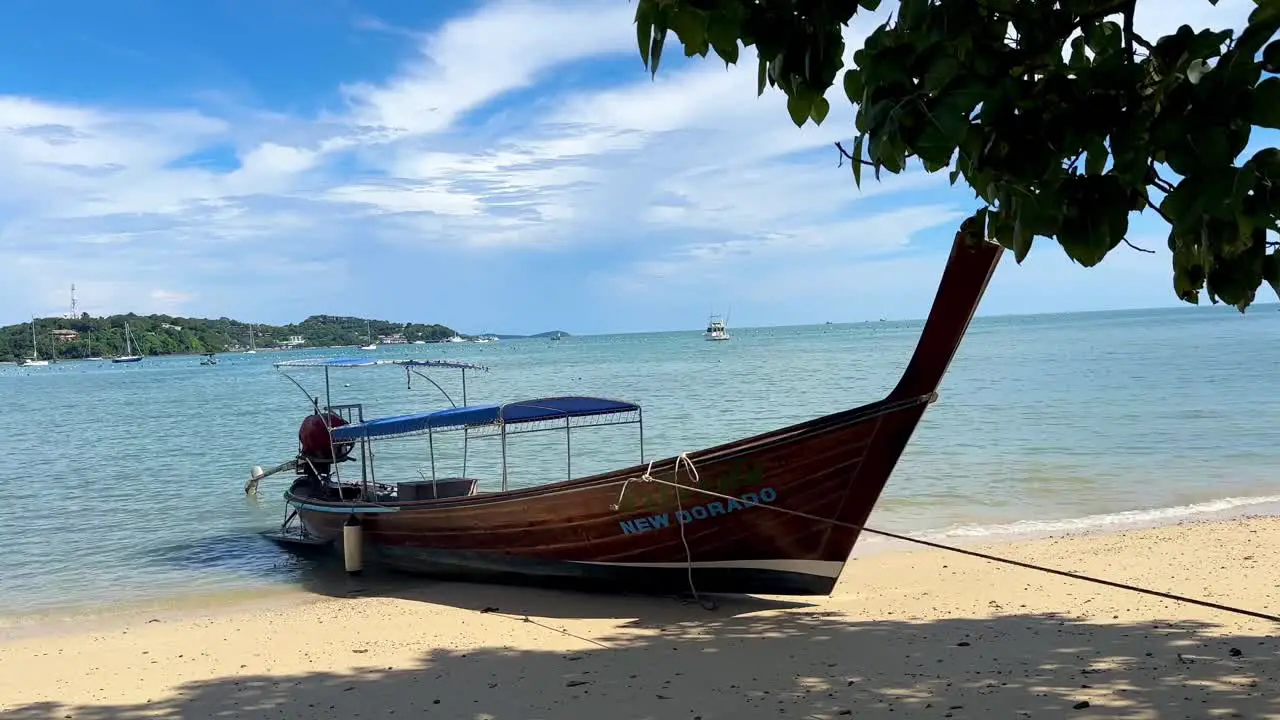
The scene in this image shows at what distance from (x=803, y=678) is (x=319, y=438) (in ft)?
25.2

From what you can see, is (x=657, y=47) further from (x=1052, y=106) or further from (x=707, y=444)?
(x=707, y=444)

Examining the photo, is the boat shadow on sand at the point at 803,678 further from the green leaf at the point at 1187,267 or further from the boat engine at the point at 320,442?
the boat engine at the point at 320,442

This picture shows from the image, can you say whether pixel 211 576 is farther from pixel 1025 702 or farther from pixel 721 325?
pixel 721 325

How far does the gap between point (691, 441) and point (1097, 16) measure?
18.8 meters

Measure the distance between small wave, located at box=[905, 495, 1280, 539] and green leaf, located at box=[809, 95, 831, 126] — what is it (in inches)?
371

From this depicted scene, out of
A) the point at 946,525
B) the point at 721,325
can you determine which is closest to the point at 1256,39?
the point at 946,525

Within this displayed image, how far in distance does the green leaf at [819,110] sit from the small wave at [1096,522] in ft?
30.9

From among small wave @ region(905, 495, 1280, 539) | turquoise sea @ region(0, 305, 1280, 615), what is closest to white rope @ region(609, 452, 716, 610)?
small wave @ region(905, 495, 1280, 539)

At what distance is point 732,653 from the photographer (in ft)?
20.4

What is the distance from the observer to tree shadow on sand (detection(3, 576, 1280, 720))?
15.8 feet

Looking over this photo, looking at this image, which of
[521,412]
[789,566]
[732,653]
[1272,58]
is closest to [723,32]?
[1272,58]

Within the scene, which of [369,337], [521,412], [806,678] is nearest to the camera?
[806,678]

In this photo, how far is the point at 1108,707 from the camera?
459cm

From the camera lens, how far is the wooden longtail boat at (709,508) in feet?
21.1
